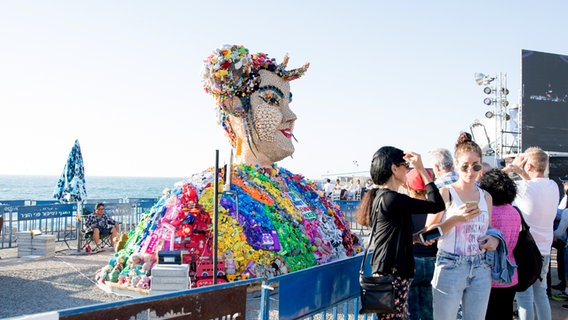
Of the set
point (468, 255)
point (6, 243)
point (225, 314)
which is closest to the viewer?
point (225, 314)


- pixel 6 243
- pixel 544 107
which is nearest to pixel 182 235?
pixel 6 243

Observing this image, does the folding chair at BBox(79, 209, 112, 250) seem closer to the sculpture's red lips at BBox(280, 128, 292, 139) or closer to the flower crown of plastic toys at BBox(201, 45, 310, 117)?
the flower crown of plastic toys at BBox(201, 45, 310, 117)

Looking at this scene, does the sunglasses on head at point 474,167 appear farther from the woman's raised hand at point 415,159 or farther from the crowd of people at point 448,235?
the woman's raised hand at point 415,159

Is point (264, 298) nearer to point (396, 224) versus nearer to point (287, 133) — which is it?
point (396, 224)

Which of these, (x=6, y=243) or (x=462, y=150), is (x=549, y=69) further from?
(x=6, y=243)

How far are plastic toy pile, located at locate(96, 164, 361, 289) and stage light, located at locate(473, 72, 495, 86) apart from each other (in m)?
12.3

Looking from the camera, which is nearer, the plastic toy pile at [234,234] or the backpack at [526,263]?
the backpack at [526,263]

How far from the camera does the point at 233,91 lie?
7793mm

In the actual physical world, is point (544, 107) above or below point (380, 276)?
above

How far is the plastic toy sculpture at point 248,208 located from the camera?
6.79 meters

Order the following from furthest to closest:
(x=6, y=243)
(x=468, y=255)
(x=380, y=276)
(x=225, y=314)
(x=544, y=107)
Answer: (x=544, y=107) < (x=6, y=243) < (x=468, y=255) < (x=380, y=276) < (x=225, y=314)

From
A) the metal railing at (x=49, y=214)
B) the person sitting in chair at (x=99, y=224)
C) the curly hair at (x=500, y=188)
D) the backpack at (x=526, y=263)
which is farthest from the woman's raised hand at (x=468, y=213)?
the metal railing at (x=49, y=214)

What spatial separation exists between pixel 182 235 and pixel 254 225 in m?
0.97

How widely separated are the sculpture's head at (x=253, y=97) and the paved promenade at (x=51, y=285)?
300cm
